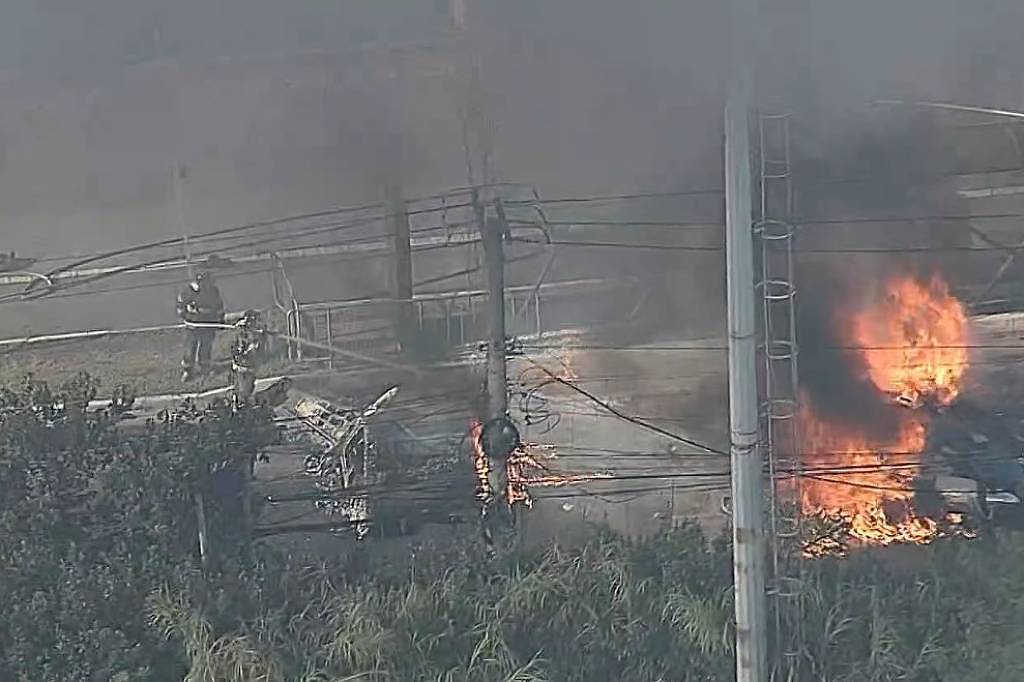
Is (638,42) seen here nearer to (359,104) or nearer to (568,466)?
(359,104)

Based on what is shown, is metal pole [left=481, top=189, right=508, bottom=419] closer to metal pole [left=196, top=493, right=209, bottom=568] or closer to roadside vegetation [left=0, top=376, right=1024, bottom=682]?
roadside vegetation [left=0, top=376, right=1024, bottom=682]

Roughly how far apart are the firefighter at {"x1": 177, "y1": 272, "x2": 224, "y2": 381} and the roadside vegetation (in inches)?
55.9

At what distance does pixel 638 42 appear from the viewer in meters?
5.54

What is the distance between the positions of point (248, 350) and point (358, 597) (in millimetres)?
2106

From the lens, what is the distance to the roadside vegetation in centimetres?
472

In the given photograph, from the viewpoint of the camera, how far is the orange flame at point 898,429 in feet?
19.1

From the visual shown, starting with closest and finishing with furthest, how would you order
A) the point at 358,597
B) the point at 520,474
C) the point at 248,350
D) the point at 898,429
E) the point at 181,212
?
the point at 358,597 → the point at 520,474 → the point at 898,429 → the point at 248,350 → the point at 181,212

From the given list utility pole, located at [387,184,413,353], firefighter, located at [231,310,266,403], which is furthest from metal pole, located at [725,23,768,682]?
firefighter, located at [231,310,266,403]

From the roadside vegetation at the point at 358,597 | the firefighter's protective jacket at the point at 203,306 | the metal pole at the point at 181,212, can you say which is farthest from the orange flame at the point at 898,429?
the metal pole at the point at 181,212

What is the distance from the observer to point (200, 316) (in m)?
6.87

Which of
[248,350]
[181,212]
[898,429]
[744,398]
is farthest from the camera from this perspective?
[181,212]

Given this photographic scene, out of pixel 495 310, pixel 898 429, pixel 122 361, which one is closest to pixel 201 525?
pixel 495 310

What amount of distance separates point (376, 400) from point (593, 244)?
147cm

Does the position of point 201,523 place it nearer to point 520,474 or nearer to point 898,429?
point 520,474
